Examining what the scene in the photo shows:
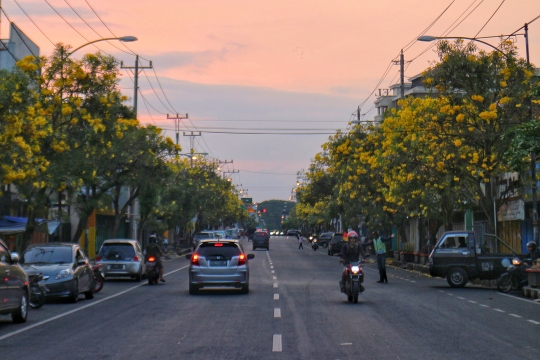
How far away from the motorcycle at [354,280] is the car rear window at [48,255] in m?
7.47

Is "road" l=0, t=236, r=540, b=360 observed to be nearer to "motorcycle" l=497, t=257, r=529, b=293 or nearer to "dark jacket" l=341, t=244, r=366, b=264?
"motorcycle" l=497, t=257, r=529, b=293

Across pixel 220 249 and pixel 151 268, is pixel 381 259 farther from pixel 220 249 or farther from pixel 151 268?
pixel 151 268

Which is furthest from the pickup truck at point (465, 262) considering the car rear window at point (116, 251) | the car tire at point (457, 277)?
the car rear window at point (116, 251)

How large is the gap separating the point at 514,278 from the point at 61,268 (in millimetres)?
14216

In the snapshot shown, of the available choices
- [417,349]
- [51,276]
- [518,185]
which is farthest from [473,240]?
[417,349]

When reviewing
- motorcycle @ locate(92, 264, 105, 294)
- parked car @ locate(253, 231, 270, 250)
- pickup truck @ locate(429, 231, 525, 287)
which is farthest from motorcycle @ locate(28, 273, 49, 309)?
parked car @ locate(253, 231, 270, 250)

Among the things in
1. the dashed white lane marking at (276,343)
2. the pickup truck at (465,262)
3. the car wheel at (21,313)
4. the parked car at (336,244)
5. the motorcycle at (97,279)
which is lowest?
the dashed white lane marking at (276,343)

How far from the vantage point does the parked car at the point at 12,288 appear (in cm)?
1479

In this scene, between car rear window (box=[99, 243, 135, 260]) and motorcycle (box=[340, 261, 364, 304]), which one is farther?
car rear window (box=[99, 243, 135, 260])

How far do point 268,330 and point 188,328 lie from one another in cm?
154

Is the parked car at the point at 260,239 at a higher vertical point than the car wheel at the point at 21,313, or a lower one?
higher

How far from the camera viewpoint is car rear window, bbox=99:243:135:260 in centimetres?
3050

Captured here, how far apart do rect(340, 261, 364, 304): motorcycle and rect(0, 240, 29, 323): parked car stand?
8.07 metres

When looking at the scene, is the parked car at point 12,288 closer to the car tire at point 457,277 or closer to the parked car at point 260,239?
the car tire at point 457,277
